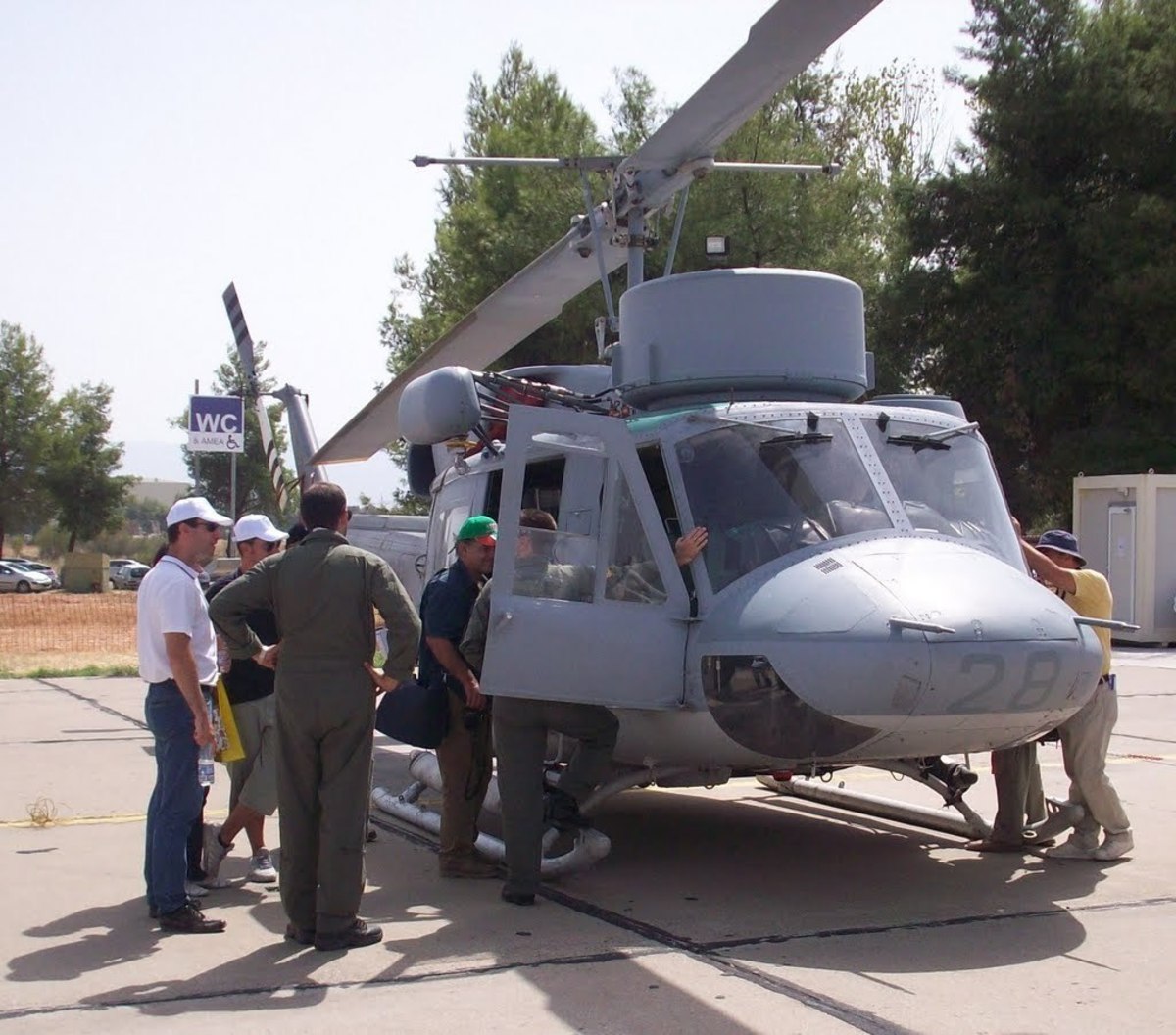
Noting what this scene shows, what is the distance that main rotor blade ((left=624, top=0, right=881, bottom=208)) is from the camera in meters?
5.72

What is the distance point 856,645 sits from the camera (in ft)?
17.8

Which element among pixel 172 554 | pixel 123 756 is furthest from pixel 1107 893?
pixel 123 756

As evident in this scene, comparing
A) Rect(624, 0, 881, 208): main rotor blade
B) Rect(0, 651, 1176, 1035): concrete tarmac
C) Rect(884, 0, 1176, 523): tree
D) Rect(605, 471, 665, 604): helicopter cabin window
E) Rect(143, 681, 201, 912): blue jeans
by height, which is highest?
Rect(884, 0, 1176, 523): tree

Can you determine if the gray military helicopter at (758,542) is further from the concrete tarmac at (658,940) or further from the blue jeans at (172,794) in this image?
the blue jeans at (172,794)

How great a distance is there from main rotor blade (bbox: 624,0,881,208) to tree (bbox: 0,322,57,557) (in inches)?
2281

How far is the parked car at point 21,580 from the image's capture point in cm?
5031

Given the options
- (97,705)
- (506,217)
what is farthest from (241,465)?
(97,705)

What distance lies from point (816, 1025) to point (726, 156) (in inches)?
1050

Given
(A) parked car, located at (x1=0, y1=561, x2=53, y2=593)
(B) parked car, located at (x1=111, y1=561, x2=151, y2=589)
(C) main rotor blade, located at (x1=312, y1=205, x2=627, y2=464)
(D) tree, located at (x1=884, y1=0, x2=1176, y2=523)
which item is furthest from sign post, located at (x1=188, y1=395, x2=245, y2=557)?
(B) parked car, located at (x1=111, y1=561, x2=151, y2=589)

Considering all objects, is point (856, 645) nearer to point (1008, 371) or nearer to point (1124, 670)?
point (1124, 670)

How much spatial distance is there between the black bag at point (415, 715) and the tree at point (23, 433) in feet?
193

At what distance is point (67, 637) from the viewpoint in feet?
81.1

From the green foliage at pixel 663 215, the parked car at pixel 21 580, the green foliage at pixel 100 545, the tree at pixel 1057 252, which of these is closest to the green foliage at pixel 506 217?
the green foliage at pixel 663 215

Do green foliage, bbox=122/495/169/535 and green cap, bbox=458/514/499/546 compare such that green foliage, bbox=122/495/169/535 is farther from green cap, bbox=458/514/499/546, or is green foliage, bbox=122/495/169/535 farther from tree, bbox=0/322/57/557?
green cap, bbox=458/514/499/546
